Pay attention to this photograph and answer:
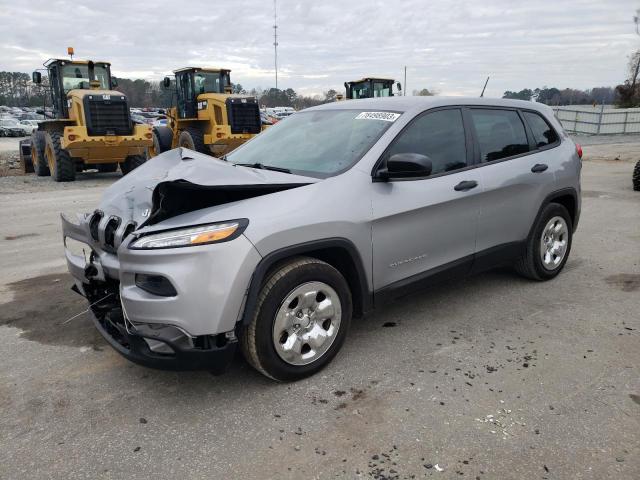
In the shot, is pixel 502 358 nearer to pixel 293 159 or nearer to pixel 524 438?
pixel 524 438

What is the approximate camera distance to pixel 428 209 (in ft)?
12.1

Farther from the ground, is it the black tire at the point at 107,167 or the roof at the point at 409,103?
the roof at the point at 409,103

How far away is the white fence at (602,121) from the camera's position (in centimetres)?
2895

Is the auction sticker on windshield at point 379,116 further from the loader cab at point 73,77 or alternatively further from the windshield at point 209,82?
the windshield at point 209,82

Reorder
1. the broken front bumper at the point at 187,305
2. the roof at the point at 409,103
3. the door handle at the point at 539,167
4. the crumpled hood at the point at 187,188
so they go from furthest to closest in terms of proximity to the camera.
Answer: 1. the door handle at the point at 539,167
2. the roof at the point at 409,103
3. the crumpled hood at the point at 187,188
4. the broken front bumper at the point at 187,305

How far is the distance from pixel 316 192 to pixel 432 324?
60.9 inches

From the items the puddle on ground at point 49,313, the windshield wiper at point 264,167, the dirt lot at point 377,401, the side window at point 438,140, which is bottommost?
the dirt lot at point 377,401

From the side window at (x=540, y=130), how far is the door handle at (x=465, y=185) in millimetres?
1177

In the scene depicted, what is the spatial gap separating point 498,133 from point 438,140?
80 centimetres

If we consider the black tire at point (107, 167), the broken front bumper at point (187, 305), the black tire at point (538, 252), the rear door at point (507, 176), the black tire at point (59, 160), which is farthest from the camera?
the black tire at point (107, 167)

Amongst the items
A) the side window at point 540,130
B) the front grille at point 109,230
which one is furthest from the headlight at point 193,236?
the side window at point 540,130

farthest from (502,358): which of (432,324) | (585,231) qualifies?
(585,231)

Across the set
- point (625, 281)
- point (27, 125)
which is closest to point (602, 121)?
point (625, 281)

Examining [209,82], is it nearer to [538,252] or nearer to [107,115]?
[107,115]
